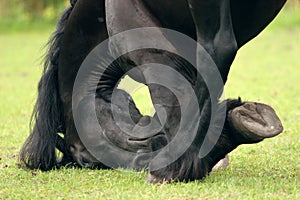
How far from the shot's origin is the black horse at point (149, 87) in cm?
327

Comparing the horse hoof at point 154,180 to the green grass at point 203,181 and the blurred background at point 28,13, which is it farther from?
the blurred background at point 28,13

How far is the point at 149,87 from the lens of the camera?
3512 mm

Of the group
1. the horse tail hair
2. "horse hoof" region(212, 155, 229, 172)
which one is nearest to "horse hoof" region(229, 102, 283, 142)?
"horse hoof" region(212, 155, 229, 172)

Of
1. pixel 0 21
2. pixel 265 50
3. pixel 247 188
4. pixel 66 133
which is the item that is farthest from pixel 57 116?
pixel 0 21

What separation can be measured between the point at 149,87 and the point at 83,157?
82cm

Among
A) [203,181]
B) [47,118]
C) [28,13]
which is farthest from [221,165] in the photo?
[28,13]

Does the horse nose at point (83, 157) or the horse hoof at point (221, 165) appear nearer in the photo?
the horse hoof at point (221, 165)

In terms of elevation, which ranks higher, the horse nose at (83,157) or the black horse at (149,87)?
the black horse at (149,87)

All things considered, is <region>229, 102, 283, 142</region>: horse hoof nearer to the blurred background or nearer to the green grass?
the green grass

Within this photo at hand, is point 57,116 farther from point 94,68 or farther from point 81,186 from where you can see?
point 81,186

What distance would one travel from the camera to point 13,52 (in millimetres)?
14125

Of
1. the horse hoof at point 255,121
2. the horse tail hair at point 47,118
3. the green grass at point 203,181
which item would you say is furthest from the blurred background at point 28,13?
the horse hoof at point 255,121

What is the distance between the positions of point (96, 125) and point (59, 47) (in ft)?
1.75

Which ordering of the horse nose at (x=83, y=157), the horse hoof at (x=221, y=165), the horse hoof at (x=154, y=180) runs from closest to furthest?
the horse hoof at (x=154, y=180) → the horse hoof at (x=221, y=165) → the horse nose at (x=83, y=157)
